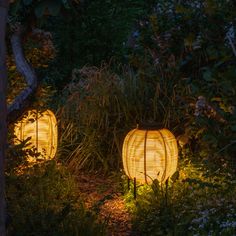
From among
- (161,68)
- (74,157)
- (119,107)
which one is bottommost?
(74,157)

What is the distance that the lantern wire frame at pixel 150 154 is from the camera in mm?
5016

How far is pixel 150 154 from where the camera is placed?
16.5 ft

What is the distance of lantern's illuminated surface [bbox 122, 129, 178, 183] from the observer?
5016mm

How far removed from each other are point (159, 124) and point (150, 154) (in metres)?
0.27

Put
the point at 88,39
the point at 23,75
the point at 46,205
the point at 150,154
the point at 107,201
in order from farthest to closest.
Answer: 1. the point at 88,39
2. the point at 107,201
3. the point at 150,154
4. the point at 46,205
5. the point at 23,75

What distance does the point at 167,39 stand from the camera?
276 inches

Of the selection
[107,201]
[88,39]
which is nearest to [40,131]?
[107,201]

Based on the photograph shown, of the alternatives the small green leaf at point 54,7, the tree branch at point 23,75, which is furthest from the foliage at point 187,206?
the small green leaf at point 54,7

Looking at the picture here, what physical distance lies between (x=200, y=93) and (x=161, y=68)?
6.10ft

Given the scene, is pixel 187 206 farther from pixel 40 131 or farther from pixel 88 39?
pixel 88 39

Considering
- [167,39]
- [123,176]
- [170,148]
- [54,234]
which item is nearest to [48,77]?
[167,39]

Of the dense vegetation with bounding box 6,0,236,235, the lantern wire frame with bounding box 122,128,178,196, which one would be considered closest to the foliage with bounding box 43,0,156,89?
the dense vegetation with bounding box 6,0,236,235

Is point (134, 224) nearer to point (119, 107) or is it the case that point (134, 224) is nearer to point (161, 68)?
point (119, 107)

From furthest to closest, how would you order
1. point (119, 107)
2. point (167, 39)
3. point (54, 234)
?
point (167, 39) < point (119, 107) < point (54, 234)
